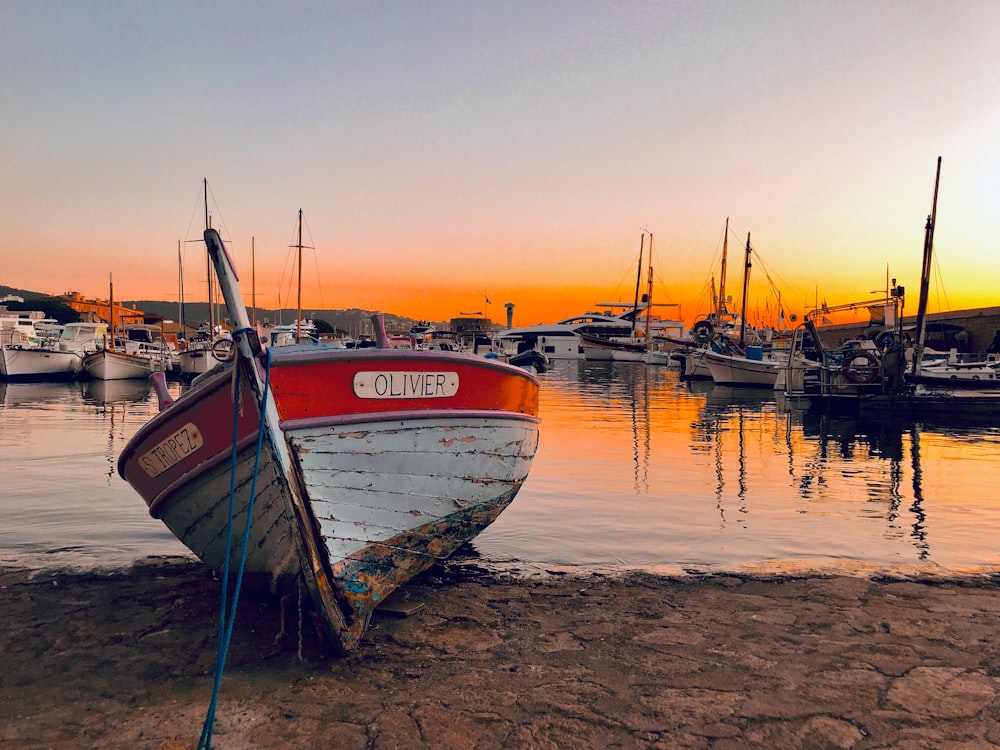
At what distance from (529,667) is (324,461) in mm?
1733

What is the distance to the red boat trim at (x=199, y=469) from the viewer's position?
457cm

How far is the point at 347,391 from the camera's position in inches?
185

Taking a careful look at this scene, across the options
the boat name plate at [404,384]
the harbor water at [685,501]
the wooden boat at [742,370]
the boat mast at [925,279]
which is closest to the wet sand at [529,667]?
the harbor water at [685,501]

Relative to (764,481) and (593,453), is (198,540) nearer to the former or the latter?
(764,481)

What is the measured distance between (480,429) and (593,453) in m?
9.80

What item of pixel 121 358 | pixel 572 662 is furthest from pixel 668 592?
pixel 121 358

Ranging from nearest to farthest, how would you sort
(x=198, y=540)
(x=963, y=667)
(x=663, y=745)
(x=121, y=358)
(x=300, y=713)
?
(x=663, y=745), (x=300, y=713), (x=963, y=667), (x=198, y=540), (x=121, y=358)

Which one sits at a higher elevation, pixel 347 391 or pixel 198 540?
pixel 347 391

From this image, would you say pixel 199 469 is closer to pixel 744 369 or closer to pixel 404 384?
pixel 404 384

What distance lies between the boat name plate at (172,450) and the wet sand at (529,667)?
109 cm

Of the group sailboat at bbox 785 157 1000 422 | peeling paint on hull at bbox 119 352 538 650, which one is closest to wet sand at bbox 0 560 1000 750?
peeling paint on hull at bbox 119 352 538 650

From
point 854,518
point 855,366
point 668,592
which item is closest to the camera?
point 668,592

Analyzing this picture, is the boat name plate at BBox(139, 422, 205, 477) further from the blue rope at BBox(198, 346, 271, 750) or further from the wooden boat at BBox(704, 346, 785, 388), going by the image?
the wooden boat at BBox(704, 346, 785, 388)

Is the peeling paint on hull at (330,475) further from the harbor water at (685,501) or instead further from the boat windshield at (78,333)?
the boat windshield at (78,333)
